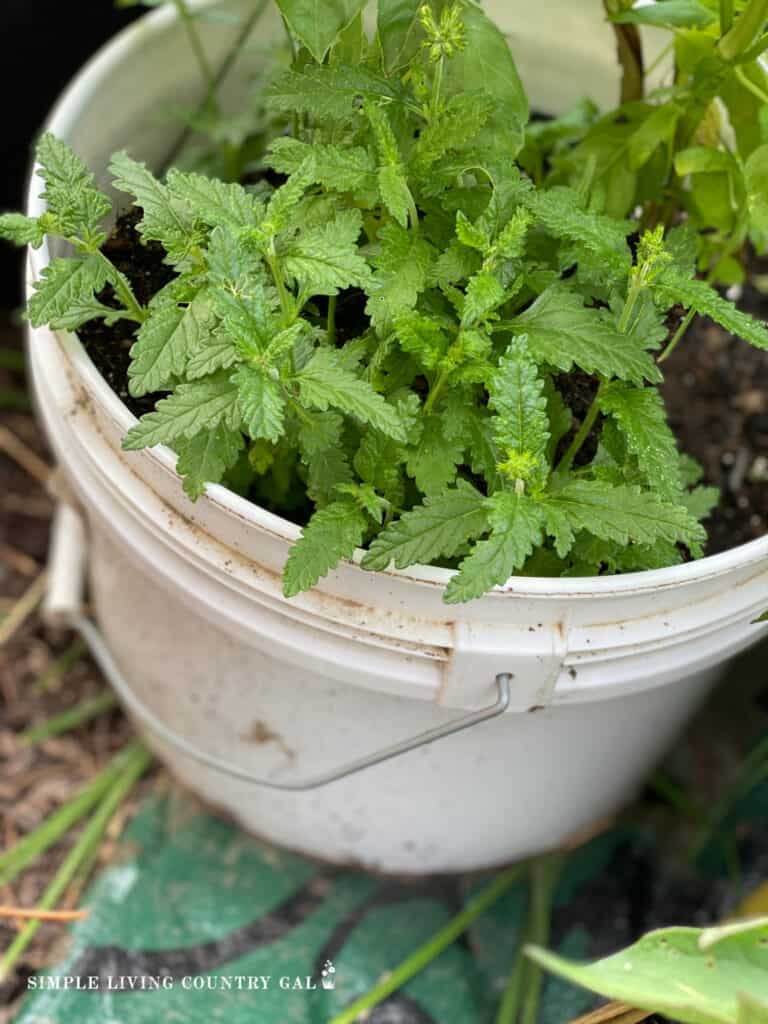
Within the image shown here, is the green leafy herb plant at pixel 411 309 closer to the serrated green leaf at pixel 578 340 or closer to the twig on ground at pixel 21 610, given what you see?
the serrated green leaf at pixel 578 340

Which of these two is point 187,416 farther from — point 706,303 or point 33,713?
point 33,713

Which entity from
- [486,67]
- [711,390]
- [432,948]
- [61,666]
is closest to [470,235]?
[486,67]

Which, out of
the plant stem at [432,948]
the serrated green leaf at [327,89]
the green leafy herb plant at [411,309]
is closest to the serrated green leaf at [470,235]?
the green leafy herb plant at [411,309]

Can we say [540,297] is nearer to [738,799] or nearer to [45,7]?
[738,799]

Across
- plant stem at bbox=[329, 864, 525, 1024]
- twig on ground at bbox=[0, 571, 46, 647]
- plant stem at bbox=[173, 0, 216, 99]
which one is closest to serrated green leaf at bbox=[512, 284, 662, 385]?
plant stem at bbox=[173, 0, 216, 99]

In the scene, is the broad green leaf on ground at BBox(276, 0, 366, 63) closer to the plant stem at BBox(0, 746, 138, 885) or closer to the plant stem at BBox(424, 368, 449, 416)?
the plant stem at BBox(424, 368, 449, 416)

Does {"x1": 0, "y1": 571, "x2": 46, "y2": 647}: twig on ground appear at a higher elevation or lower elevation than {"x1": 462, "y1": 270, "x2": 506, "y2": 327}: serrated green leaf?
lower
